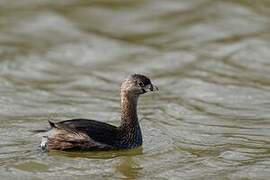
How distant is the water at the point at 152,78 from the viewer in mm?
9633

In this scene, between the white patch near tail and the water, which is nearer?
the water

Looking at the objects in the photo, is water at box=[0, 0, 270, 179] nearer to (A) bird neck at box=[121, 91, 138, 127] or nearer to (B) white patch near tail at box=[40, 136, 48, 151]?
(B) white patch near tail at box=[40, 136, 48, 151]

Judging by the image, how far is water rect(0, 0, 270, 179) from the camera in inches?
379

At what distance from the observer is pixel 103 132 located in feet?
32.3

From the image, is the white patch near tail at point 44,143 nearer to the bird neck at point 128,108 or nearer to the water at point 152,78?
the water at point 152,78

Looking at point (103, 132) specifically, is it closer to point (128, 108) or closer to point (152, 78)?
point (128, 108)

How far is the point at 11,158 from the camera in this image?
9680 mm

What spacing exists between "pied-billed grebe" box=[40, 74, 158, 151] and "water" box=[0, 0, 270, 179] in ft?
0.35

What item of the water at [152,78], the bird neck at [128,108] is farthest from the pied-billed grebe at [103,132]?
the water at [152,78]

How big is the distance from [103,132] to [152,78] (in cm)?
439

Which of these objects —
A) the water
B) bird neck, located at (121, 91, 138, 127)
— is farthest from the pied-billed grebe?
the water

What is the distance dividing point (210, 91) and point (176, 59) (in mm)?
1897

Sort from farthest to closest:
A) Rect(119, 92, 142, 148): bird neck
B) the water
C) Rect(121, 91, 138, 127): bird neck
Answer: Rect(121, 91, 138, 127): bird neck → Rect(119, 92, 142, 148): bird neck → the water

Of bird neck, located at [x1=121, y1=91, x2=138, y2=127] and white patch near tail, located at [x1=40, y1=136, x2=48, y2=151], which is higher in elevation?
bird neck, located at [x1=121, y1=91, x2=138, y2=127]
